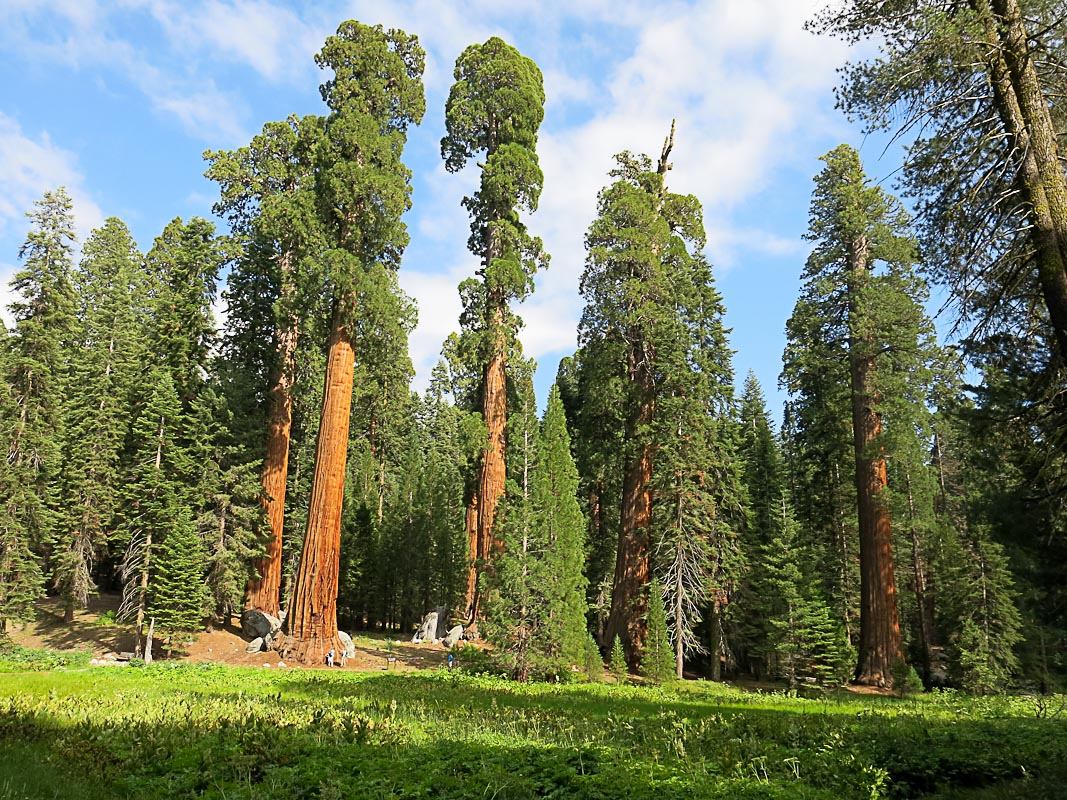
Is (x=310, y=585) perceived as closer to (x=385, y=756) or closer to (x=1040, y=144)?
(x=385, y=756)

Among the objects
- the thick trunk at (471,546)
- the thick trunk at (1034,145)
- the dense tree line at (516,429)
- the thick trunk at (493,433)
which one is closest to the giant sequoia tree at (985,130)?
the thick trunk at (1034,145)

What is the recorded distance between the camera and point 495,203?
24.4 metres

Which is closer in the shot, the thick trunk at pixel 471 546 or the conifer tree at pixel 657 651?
the conifer tree at pixel 657 651

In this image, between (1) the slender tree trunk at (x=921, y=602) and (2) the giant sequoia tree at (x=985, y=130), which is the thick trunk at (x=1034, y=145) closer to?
(2) the giant sequoia tree at (x=985, y=130)

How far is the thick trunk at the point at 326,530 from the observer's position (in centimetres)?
1744

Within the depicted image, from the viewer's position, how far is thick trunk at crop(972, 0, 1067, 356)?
7.02m

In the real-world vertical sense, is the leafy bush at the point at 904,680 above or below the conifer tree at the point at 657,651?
below

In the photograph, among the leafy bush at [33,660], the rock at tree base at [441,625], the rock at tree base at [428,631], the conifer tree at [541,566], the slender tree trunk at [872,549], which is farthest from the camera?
the rock at tree base at [441,625]

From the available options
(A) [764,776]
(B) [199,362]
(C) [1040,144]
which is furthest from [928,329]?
(B) [199,362]

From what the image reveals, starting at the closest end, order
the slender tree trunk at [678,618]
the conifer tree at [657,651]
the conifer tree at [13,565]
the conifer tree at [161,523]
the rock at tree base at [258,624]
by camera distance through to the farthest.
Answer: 1. the conifer tree at [657,651]
2. the conifer tree at [161,523]
3. the slender tree trunk at [678,618]
4. the conifer tree at [13,565]
5. the rock at tree base at [258,624]

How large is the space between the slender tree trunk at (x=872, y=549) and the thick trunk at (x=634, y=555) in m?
6.54

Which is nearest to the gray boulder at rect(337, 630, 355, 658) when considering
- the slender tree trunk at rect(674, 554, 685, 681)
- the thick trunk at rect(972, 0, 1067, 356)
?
the slender tree trunk at rect(674, 554, 685, 681)

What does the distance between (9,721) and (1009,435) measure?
13.1m

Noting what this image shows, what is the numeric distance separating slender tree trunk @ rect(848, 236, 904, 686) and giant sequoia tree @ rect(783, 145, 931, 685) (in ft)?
0.10
